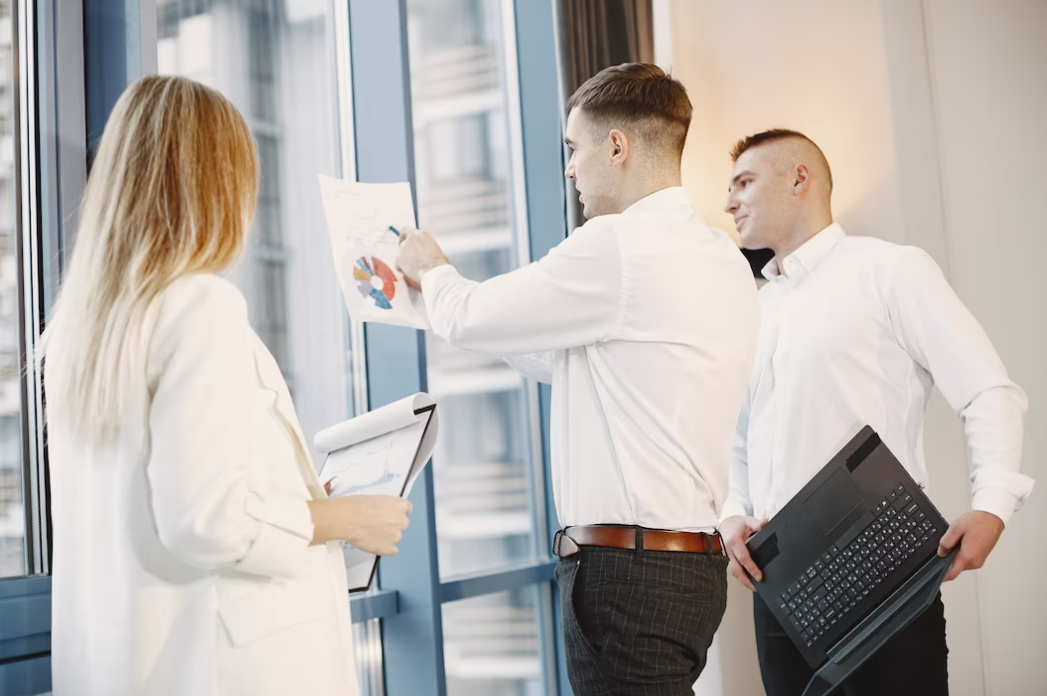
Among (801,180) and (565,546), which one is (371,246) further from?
(801,180)

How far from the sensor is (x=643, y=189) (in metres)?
1.86

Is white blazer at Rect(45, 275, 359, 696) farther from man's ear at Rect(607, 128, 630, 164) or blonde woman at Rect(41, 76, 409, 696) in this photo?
man's ear at Rect(607, 128, 630, 164)

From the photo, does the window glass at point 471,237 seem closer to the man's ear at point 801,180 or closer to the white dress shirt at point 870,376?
the white dress shirt at point 870,376

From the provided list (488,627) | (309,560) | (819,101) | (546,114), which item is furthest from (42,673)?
(819,101)

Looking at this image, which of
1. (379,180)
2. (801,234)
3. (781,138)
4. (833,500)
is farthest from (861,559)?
(379,180)

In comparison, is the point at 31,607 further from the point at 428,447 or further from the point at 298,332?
the point at 298,332

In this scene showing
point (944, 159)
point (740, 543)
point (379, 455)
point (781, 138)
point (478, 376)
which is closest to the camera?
point (379, 455)

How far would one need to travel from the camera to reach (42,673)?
1.52 metres

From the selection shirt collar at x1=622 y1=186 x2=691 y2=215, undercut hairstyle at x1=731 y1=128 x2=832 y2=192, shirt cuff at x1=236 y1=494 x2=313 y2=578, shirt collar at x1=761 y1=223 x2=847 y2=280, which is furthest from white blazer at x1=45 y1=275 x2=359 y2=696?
undercut hairstyle at x1=731 y1=128 x2=832 y2=192

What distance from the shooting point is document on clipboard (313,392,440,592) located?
147cm

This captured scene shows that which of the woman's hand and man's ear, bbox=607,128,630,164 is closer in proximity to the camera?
the woman's hand

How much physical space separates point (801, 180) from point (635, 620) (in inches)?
57.0

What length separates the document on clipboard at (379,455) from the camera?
4.82 ft

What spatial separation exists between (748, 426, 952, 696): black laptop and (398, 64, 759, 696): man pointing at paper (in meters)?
0.31
